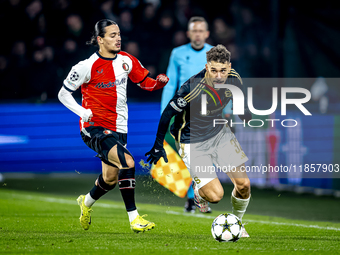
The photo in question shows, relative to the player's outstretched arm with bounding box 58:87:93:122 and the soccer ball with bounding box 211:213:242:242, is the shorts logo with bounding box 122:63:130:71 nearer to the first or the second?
the player's outstretched arm with bounding box 58:87:93:122

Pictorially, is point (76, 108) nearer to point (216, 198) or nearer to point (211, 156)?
point (211, 156)

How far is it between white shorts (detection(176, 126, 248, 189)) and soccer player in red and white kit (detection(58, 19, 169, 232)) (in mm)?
585

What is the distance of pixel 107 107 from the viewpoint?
17.5 feet

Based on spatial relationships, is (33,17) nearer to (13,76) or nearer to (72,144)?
(13,76)

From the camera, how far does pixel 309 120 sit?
9531 millimetres

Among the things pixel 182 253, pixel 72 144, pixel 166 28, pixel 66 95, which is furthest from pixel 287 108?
pixel 182 253

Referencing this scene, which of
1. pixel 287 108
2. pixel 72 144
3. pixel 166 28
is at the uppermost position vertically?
pixel 166 28

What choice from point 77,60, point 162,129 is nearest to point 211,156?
point 162,129

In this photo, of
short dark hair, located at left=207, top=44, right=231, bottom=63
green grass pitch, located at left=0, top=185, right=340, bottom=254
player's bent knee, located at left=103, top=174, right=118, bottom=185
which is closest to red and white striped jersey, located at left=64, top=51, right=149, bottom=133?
player's bent knee, located at left=103, top=174, right=118, bottom=185

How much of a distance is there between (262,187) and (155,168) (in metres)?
2.89

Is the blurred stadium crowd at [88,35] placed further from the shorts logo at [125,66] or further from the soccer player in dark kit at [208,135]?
the soccer player in dark kit at [208,135]

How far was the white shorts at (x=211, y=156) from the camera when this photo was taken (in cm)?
514

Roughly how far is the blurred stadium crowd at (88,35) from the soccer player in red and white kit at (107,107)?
5484 mm

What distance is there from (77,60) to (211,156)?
622 cm
